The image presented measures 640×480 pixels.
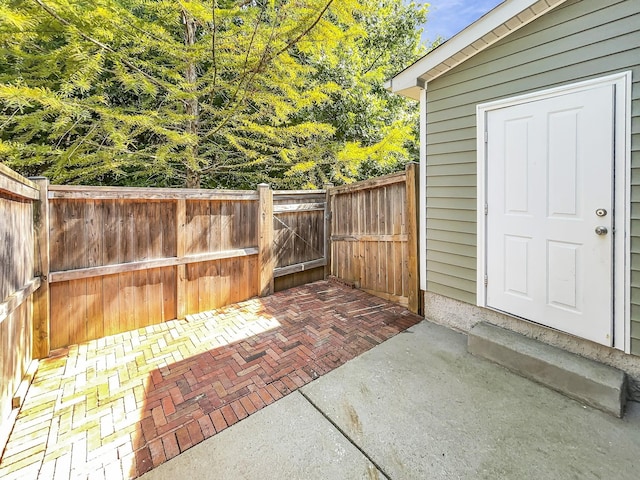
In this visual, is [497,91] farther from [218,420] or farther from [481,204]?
[218,420]

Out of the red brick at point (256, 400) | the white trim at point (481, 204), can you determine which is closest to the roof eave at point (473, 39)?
the white trim at point (481, 204)

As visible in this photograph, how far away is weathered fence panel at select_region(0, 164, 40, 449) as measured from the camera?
5.84 ft

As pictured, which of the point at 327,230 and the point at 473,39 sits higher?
the point at 473,39

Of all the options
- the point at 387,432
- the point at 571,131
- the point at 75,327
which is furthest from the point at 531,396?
the point at 75,327

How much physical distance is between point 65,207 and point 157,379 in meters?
1.86

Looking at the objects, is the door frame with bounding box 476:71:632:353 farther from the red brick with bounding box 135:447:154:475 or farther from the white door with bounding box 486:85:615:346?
the red brick with bounding box 135:447:154:475

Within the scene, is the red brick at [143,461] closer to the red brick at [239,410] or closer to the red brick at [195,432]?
the red brick at [195,432]

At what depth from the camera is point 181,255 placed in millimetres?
3416

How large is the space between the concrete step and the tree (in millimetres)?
3381

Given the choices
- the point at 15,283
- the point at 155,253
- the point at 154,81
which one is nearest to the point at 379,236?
the point at 155,253

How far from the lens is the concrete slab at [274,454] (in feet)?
4.92

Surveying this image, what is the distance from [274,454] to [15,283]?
212 centimetres

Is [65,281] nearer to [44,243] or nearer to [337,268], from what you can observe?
A: [44,243]

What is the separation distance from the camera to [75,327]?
2.82 m
